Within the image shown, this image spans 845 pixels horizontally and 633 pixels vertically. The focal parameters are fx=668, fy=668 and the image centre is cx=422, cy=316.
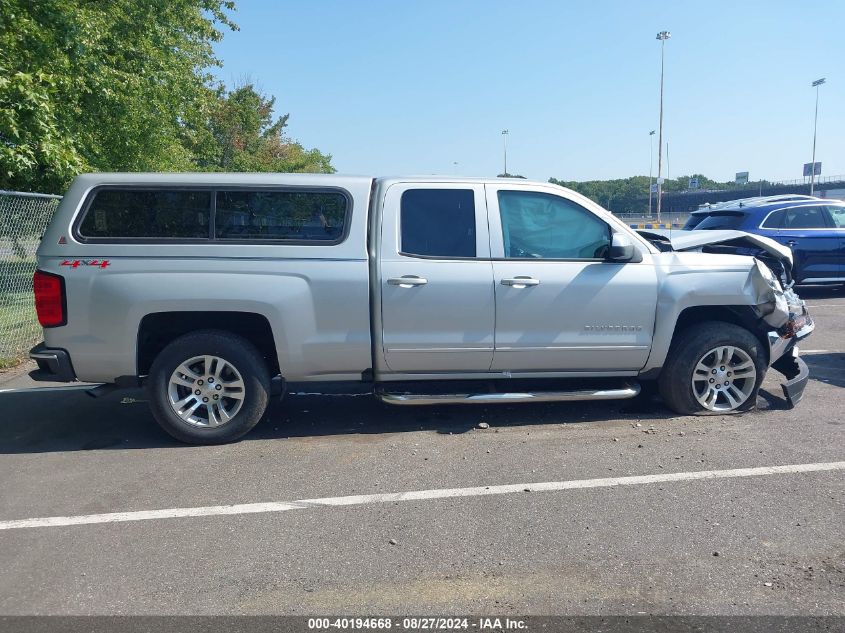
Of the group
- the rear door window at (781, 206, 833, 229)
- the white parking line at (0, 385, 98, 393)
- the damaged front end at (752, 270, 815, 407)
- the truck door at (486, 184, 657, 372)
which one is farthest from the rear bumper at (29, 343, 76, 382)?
the rear door window at (781, 206, 833, 229)

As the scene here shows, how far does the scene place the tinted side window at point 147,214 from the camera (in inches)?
196

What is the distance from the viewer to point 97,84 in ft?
35.9

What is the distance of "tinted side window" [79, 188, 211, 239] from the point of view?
16.3 feet

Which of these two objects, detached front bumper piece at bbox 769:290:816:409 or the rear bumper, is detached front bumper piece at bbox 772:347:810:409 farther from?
the rear bumper

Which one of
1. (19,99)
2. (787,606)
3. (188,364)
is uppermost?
(19,99)

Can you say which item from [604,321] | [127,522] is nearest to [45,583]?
[127,522]

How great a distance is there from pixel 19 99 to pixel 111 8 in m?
4.96

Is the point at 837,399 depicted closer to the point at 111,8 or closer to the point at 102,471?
the point at 102,471

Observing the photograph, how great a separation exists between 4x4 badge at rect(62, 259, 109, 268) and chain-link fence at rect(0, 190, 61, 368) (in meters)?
3.63

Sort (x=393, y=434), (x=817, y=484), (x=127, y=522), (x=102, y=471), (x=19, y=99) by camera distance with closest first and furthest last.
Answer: (x=127, y=522)
(x=817, y=484)
(x=102, y=471)
(x=393, y=434)
(x=19, y=99)

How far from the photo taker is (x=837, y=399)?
6.14 meters

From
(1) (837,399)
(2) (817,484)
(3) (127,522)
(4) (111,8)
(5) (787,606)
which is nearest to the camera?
(5) (787,606)

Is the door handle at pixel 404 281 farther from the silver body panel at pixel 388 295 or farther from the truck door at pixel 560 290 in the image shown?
the truck door at pixel 560 290

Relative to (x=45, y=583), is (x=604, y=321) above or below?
above
